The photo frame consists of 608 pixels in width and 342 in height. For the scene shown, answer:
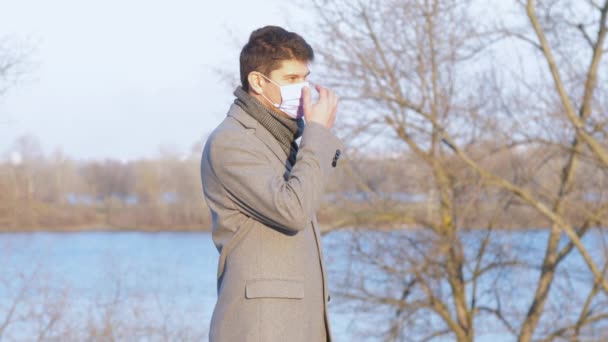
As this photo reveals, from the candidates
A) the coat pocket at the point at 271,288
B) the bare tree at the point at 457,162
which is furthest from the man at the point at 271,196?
the bare tree at the point at 457,162

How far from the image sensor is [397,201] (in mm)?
11445

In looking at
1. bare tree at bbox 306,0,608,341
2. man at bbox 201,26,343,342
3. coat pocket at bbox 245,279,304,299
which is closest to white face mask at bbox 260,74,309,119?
man at bbox 201,26,343,342

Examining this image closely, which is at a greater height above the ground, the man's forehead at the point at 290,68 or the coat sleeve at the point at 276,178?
the man's forehead at the point at 290,68

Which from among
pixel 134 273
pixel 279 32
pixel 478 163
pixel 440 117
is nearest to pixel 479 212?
pixel 478 163

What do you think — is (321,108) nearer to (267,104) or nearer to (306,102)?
(306,102)

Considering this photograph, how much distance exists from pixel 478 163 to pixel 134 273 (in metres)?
4.98

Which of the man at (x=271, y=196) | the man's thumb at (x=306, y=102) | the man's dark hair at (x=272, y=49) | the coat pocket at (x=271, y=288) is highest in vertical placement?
the man's dark hair at (x=272, y=49)

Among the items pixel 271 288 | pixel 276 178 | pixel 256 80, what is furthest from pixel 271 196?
pixel 256 80

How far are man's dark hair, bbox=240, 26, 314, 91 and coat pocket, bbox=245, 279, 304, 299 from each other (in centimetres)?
52

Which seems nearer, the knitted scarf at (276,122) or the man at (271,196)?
the man at (271,196)

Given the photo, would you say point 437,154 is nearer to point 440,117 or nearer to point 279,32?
point 440,117

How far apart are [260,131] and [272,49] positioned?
209 millimetres

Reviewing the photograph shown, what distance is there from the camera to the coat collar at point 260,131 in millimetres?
2240

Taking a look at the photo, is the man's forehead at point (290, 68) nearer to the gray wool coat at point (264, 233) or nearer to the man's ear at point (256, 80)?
the man's ear at point (256, 80)
